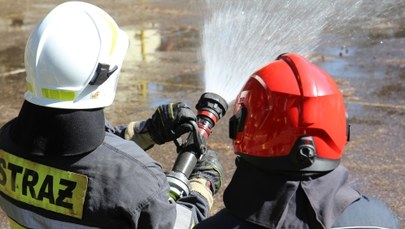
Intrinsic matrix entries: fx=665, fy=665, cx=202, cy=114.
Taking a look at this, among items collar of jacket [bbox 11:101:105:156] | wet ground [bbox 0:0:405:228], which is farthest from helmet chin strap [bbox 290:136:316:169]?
wet ground [bbox 0:0:405:228]

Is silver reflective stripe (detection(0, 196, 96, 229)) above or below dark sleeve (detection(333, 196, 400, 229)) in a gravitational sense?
below

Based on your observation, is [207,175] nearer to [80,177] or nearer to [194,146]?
[194,146]

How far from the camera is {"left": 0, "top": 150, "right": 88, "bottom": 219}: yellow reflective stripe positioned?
2432 millimetres

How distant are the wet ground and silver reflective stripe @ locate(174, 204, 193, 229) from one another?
2335 millimetres

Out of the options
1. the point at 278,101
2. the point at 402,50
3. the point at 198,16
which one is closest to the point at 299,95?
the point at 278,101

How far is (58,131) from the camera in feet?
7.75

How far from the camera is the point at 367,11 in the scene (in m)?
14.3

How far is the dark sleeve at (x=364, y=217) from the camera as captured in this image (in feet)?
6.77

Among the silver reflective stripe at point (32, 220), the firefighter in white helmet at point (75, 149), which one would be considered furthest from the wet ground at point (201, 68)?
the firefighter in white helmet at point (75, 149)

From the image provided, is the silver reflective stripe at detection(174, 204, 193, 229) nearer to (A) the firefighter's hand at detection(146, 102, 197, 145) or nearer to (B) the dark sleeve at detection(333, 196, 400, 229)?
(A) the firefighter's hand at detection(146, 102, 197, 145)

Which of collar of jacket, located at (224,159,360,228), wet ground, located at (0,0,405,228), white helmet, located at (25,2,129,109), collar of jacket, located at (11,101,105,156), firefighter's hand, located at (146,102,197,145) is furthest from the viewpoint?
wet ground, located at (0,0,405,228)

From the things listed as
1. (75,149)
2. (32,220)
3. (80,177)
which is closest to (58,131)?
(75,149)

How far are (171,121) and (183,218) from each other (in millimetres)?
639

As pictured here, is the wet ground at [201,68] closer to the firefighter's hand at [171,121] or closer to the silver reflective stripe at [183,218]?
the firefighter's hand at [171,121]
